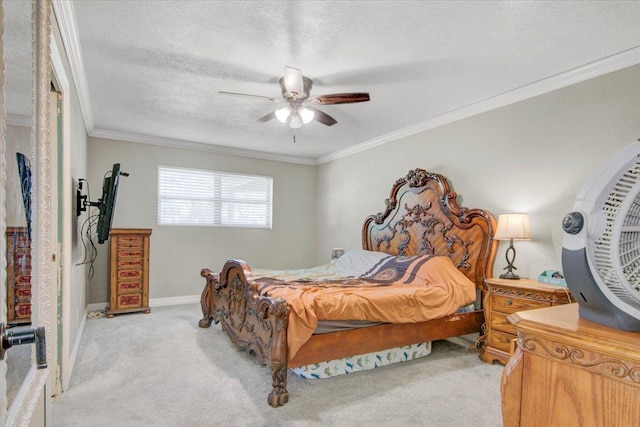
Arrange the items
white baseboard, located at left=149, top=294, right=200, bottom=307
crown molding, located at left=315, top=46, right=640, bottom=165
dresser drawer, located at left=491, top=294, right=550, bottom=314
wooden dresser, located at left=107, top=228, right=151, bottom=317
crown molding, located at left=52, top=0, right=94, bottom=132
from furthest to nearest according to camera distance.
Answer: white baseboard, located at left=149, top=294, right=200, bottom=307, wooden dresser, located at left=107, top=228, right=151, bottom=317, dresser drawer, located at left=491, top=294, right=550, bottom=314, crown molding, located at left=315, top=46, right=640, bottom=165, crown molding, located at left=52, top=0, right=94, bottom=132

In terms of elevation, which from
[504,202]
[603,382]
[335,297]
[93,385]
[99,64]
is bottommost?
[93,385]

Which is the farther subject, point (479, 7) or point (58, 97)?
point (58, 97)

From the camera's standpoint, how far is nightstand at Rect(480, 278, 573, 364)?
2.70 m

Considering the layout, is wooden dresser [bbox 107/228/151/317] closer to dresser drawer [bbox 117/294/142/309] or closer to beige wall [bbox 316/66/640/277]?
dresser drawer [bbox 117/294/142/309]

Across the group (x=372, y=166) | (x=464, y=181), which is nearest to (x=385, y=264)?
(x=464, y=181)

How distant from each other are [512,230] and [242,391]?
2542 mm

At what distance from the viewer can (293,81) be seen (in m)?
2.68

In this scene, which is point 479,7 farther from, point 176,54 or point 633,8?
point 176,54

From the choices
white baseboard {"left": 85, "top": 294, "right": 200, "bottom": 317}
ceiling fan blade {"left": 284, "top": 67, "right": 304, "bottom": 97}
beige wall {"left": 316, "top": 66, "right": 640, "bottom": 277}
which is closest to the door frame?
ceiling fan blade {"left": 284, "top": 67, "right": 304, "bottom": 97}

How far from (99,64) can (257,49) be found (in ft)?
Result: 4.52

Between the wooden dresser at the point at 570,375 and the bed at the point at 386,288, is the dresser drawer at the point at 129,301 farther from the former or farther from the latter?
the wooden dresser at the point at 570,375

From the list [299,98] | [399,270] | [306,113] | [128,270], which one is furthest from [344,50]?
[128,270]

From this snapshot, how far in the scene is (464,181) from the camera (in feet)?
12.7

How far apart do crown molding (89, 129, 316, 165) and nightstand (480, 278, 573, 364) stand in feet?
13.4
